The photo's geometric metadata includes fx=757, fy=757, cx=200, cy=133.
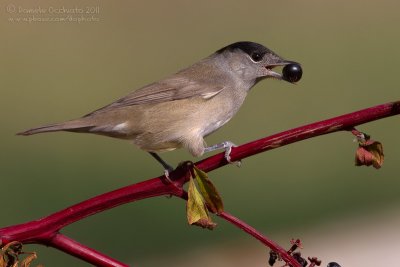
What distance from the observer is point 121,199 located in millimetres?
1789

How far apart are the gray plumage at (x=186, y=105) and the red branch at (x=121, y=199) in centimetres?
147

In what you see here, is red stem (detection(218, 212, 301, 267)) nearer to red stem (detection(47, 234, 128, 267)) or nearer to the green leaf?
the green leaf

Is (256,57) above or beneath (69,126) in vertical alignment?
above

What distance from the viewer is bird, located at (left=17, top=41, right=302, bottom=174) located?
3496 millimetres

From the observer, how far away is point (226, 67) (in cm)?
404

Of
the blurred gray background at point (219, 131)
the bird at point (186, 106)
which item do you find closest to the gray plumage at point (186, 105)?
the bird at point (186, 106)

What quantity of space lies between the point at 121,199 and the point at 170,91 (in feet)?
6.60

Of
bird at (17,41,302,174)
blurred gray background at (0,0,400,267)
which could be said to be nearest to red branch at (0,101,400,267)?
bird at (17,41,302,174)

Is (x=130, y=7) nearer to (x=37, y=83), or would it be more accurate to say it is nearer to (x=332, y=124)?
(x=37, y=83)

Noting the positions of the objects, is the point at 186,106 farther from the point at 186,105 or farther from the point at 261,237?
the point at 261,237

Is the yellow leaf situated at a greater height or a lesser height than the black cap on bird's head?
lesser

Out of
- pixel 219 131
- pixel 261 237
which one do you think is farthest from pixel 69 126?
pixel 219 131

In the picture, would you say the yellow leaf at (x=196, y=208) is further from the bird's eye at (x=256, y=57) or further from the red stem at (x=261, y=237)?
the bird's eye at (x=256, y=57)

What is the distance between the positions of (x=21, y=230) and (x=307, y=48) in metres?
7.52
